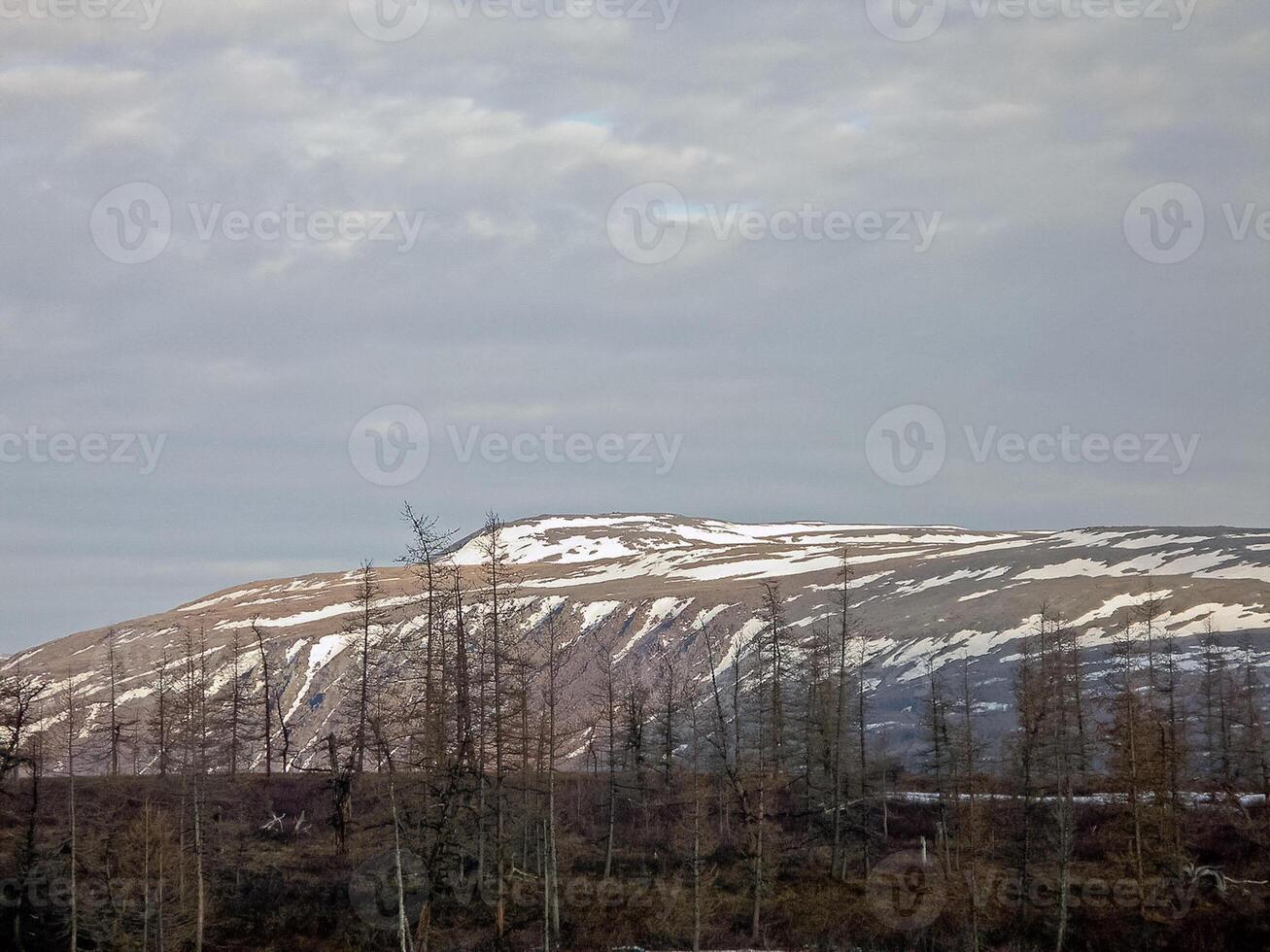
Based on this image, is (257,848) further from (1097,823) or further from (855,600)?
(855,600)

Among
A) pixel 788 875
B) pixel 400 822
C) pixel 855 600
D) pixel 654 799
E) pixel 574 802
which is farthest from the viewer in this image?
pixel 855 600

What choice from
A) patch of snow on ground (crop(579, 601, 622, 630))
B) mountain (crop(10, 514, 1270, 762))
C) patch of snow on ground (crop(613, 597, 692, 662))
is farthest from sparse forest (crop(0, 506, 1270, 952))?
patch of snow on ground (crop(579, 601, 622, 630))

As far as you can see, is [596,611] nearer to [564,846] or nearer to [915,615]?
Result: [915,615]

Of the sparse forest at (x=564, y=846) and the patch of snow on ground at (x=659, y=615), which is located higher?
the patch of snow on ground at (x=659, y=615)

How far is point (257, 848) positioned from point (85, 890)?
14183 millimetres

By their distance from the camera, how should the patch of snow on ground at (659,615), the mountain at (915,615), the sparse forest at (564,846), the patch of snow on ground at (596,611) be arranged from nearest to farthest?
1. the sparse forest at (564,846)
2. the mountain at (915,615)
3. the patch of snow on ground at (659,615)
4. the patch of snow on ground at (596,611)

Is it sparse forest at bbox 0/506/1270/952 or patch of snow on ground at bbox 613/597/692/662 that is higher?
patch of snow on ground at bbox 613/597/692/662

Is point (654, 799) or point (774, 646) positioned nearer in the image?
point (774, 646)

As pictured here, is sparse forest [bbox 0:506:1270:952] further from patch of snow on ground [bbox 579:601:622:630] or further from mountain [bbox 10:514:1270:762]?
patch of snow on ground [bbox 579:601:622:630]

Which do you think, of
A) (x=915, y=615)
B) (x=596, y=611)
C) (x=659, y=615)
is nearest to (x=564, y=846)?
(x=915, y=615)

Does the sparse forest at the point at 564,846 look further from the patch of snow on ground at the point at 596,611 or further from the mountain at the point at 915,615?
the patch of snow on ground at the point at 596,611

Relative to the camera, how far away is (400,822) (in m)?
39.4

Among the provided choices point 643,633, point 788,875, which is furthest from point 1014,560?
point 788,875

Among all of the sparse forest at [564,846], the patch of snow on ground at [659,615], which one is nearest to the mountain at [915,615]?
the patch of snow on ground at [659,615]
